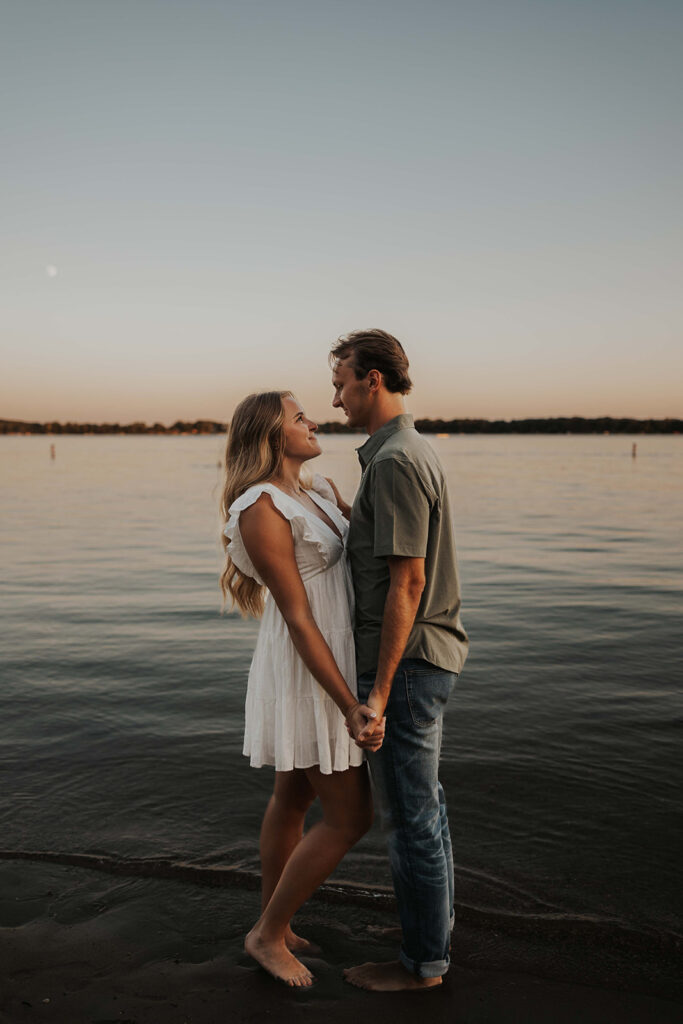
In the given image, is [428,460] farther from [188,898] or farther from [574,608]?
[574,608]

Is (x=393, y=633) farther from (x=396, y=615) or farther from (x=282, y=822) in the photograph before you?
(x=282, y=822)

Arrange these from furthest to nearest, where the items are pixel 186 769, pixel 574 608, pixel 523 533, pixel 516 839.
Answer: pixel 523 533 < pixel 574 608 < pixel 186 769 < pixel 516 839

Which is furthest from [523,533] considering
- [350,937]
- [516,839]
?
[350,937]

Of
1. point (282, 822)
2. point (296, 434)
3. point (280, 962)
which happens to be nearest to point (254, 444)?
point (296, 434)

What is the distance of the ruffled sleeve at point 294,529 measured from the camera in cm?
292

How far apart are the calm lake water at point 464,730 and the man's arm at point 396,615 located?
1.89 metres

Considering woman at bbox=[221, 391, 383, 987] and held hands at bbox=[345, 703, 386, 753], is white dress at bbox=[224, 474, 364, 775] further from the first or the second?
held hands at bbox=[345, 703, 386, 753]

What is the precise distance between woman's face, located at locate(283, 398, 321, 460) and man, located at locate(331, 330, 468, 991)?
0.18m

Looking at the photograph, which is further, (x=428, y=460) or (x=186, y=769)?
(x=186, y=769)

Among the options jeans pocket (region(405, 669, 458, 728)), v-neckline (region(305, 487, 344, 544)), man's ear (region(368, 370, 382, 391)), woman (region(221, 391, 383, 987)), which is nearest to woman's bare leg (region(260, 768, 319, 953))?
woman (region(221, 391, 383, 987))

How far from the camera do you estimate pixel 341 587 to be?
10.0ft

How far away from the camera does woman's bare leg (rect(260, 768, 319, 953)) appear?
3.30 m

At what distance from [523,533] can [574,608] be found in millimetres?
9240

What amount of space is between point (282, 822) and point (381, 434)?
169cm
